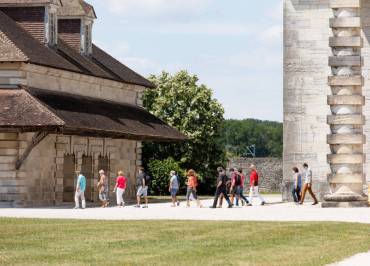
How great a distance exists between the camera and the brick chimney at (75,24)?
58.5 m

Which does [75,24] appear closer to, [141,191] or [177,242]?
[141,191]

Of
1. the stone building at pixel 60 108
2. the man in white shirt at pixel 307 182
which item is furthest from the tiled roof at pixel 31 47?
the man in white shirt at pixel 307 182

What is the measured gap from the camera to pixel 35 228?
29453mm

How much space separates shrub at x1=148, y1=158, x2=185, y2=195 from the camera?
75438 mm

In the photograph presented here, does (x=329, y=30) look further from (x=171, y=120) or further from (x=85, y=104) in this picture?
(x=171, y=120)

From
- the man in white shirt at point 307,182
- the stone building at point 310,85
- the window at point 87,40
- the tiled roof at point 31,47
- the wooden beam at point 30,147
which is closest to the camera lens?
the man in white shirt at point 307,182

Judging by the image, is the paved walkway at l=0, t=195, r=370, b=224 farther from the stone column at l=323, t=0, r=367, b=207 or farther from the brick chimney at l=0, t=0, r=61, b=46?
the brick chimney at l=0, t=0, r=61, b=46

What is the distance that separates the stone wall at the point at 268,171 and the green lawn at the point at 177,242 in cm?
6314

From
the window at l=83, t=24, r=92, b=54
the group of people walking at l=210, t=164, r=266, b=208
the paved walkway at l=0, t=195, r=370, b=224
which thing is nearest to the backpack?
the group of people walking at l=210, t=164, r=266, b=208

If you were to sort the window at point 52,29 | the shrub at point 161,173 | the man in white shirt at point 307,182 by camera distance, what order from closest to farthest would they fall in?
1. the man in white shirt at point 307,182
2. the window at point 52,29
3. the shrub at point 161,173

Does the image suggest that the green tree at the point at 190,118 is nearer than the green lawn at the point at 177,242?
No

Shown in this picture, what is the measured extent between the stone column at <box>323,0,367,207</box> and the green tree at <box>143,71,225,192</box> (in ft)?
125

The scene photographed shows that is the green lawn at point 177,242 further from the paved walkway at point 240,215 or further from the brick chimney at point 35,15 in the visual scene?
the brick chimney at point 35,15

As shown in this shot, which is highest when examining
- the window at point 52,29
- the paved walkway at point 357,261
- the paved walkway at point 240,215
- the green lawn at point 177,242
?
the window at point 52,29
